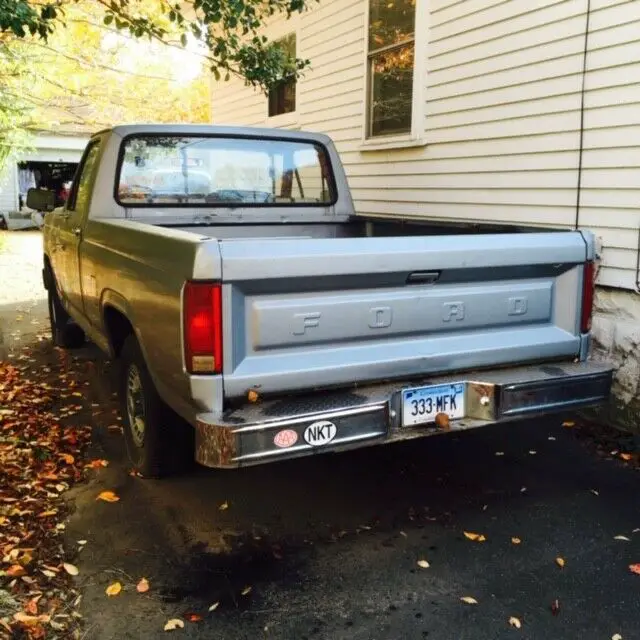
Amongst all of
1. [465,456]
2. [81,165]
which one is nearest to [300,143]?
[81,165]

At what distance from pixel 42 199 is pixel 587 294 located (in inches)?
185

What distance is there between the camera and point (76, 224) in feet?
17.1

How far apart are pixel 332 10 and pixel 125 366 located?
21.7 feet

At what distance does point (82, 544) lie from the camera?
11.7 ft

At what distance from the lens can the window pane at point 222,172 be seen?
4.85m

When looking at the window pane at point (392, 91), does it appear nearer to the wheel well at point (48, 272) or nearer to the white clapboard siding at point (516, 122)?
the white clapboard siding at point (516, 122)

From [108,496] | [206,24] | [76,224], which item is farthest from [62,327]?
[108,496]

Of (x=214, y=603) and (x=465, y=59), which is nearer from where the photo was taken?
(x=214, y=603)

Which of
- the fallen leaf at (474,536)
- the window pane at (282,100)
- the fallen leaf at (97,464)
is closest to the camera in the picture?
the fallen leaf at (474,536)

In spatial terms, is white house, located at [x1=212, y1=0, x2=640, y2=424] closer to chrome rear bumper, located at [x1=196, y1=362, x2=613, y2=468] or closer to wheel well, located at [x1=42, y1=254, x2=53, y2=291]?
chrome rear bumper, located at [x1=196, y1=362, x2=613, y2=468]

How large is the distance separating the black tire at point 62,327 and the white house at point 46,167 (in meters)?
21.7

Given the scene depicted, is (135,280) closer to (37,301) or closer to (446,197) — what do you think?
(446,197)

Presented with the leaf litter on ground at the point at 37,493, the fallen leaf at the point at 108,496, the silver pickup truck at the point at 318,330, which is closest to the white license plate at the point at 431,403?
the silver pickup truck at the point at 318,330

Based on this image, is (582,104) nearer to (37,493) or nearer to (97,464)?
(97,464)
